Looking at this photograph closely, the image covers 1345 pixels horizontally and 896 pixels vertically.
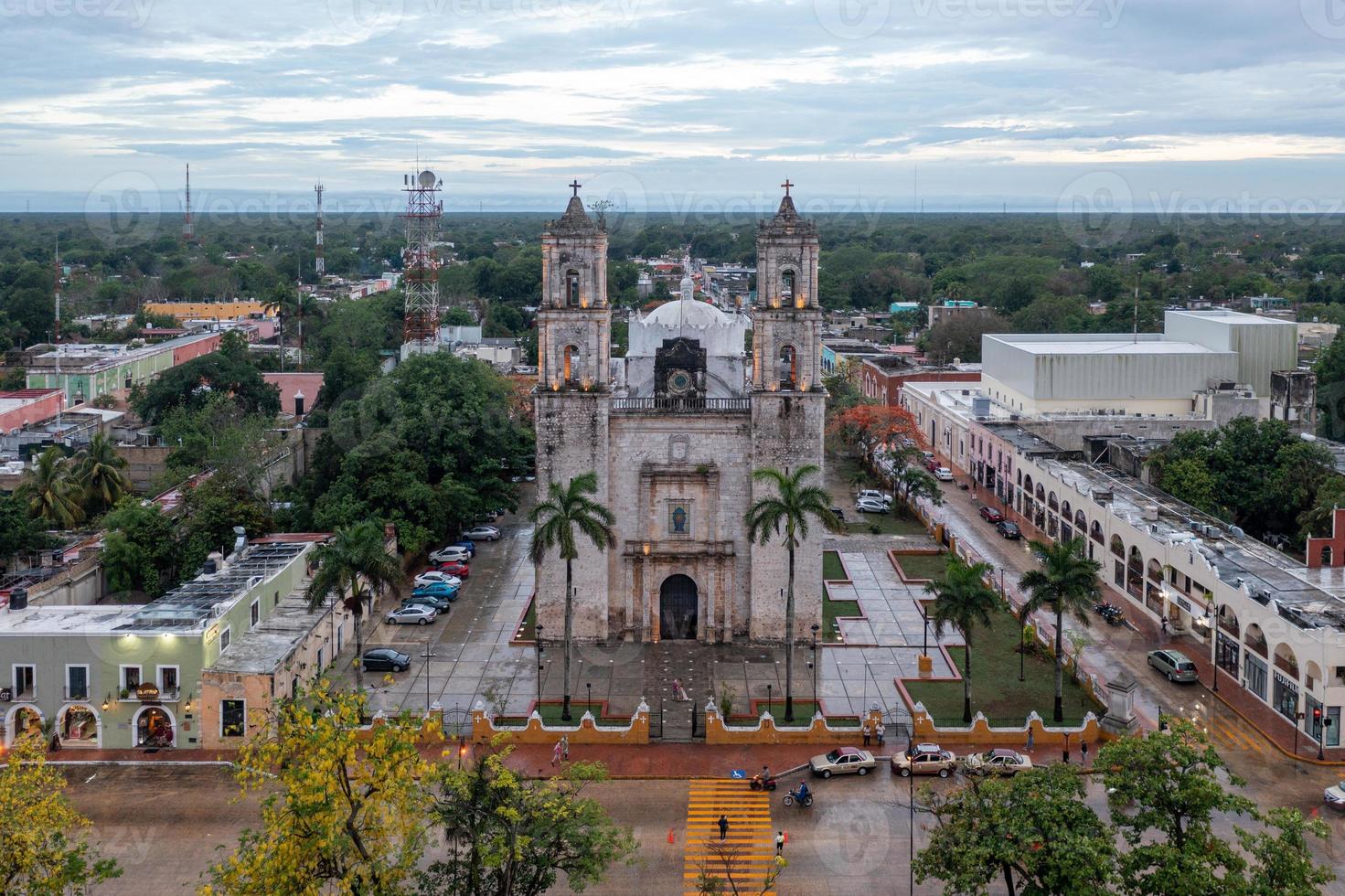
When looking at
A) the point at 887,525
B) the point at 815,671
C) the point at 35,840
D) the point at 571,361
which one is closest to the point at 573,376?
the point at 571,361

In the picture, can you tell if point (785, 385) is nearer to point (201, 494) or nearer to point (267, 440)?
point (201, 494)

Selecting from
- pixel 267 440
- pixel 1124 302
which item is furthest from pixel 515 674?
pixel 1124 302

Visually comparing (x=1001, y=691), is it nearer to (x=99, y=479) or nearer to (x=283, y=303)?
(x=99, y=479)

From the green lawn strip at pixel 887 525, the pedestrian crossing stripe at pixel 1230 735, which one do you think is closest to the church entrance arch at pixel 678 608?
the pedestrian crossing stripe at pixel 1230 735

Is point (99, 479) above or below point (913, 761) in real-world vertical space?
above

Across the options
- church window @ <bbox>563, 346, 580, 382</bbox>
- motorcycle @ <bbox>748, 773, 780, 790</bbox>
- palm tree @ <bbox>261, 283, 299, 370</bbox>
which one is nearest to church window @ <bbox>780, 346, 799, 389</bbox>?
church window @ <bbox>563, 346, 580, 382</bbox>
